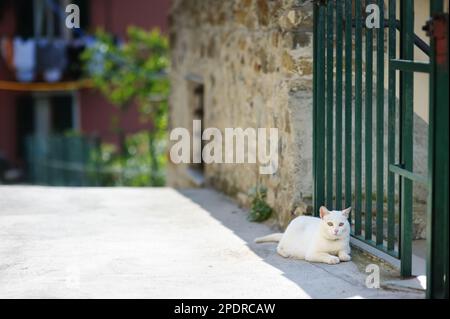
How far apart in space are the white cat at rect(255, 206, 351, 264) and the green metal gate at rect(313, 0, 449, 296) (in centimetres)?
19

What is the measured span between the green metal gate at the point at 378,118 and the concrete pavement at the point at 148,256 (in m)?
0.37

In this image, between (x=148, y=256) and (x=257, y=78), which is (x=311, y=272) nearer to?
(x=148, y=256)

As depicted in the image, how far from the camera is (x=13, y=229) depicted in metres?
6.39

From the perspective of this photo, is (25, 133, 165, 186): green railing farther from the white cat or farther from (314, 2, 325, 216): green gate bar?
the white cat

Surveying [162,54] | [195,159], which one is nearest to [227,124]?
[195,159]

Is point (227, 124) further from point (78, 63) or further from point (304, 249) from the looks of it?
point (78, 63)

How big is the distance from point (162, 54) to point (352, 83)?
32.6 feet

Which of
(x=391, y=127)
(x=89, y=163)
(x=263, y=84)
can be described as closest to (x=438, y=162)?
(x=391, y=127)

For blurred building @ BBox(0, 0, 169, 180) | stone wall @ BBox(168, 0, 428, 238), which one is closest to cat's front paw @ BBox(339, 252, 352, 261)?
stone wall @ BBox(168, 0, 428, 238)

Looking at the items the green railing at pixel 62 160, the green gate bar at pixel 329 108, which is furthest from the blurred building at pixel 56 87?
the green gate bar at pixel 329 108

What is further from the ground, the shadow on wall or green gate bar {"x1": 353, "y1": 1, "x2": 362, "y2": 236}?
green gate bar {"x1": 353, "y1": 1, "x2": 362, "y2": 236}

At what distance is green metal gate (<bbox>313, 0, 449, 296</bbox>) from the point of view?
4.30 metres

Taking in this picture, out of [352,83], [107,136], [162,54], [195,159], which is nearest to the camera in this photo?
[352,83]

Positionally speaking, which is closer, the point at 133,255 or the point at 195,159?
the point at 133,255
